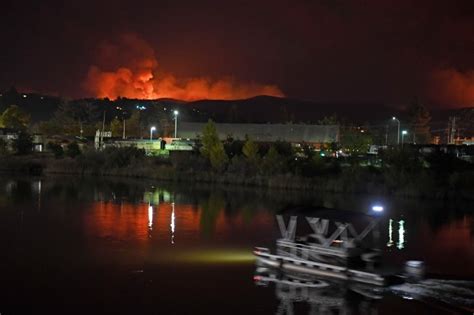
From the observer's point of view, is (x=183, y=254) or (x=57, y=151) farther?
(x=57, y=151)

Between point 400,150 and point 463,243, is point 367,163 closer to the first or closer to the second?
point 400,150

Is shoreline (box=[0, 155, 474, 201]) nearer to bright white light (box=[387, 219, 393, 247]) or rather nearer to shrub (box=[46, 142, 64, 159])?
shrub (box=[46, 142, 64, 159])

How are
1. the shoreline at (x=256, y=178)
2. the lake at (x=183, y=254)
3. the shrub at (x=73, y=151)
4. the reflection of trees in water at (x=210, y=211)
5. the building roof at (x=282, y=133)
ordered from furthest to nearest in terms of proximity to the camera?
1. the building roof at (x=282, y=133)
2. the shrub at (x=73, y=151)
3. the shoreline at (x=256, y=178)
4. the reflection of trees in water at (x=210, y=211)
5. the lake at (x=183, y=254)

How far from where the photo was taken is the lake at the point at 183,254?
22125 millimetres

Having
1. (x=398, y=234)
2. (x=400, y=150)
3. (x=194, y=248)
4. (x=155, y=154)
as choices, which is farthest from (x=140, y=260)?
(x=155, y=154)

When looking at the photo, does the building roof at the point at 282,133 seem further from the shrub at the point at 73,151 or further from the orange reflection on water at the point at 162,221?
the orange reflection on water at the point at 162,221

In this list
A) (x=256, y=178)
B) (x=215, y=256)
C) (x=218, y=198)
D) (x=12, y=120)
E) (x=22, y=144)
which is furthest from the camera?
(x=12, y=120)

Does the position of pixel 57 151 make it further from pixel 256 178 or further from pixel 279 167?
pixel 279 167

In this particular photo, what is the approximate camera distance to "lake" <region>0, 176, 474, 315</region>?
22.1m

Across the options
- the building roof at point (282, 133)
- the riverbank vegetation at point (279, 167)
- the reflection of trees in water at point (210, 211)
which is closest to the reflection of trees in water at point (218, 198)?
the reflection of trees in water at point (210, 211)

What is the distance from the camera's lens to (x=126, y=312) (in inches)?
832

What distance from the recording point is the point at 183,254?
1204 inches

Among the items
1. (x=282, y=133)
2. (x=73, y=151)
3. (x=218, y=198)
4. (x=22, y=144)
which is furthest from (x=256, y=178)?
(x=282, y=133)

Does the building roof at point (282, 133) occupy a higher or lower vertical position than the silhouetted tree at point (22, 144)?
higher
